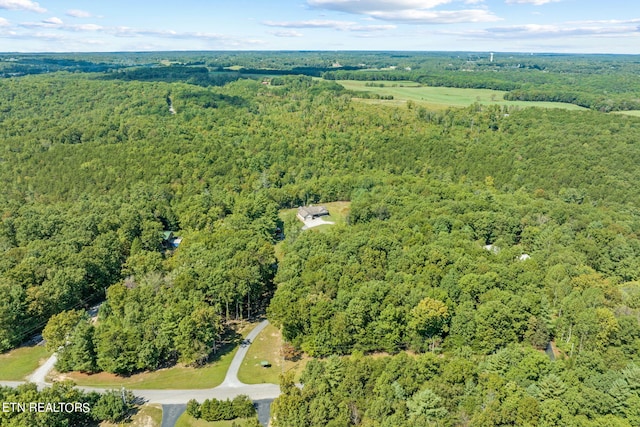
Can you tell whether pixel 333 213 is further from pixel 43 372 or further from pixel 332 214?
pixel 43 372

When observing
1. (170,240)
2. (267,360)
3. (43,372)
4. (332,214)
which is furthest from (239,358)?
(332,214)

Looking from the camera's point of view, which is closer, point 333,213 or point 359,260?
point 359,260

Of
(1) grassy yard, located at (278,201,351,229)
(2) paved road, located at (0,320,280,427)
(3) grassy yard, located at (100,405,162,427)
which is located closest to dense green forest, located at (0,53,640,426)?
(1) grassy yard, located at (278,201,351,229)

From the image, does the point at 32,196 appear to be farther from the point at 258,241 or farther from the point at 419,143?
the point at 419,143

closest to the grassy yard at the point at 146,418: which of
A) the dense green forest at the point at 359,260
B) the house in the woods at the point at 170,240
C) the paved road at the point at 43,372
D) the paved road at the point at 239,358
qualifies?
the dense green forest at the point at 359,260

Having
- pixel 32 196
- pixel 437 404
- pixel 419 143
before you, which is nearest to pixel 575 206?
pixel 419 143

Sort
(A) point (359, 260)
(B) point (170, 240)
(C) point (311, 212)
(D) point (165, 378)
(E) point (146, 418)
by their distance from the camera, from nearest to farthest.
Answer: (E) point (146, 418)
(D) point (165, 378)
(A) point (359, 260)
(B) point (170, 240)
(C) point (311, 212)
